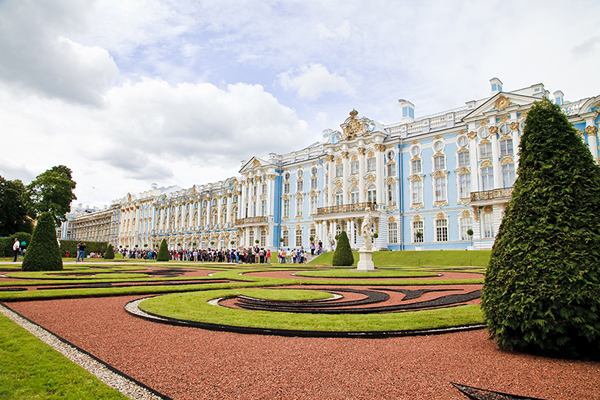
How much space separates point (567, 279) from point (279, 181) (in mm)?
49771

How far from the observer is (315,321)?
Result: 264 inches

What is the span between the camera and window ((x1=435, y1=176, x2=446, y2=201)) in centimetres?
3784

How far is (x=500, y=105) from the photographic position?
3366 cm

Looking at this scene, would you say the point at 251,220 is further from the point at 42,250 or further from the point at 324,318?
the point at 324,318

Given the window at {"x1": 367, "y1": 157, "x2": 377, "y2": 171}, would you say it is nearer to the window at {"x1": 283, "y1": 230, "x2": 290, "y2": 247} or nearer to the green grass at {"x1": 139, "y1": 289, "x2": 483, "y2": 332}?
the window at {"x1": 283, "y1": 230, "x2": 290, "y2": 247}

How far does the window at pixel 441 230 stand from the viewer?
3706 cm

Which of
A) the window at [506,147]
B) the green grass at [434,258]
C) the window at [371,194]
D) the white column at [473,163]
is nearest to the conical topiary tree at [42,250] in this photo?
the green grass at [434,258]

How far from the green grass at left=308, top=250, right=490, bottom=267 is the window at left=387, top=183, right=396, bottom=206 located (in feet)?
27.8

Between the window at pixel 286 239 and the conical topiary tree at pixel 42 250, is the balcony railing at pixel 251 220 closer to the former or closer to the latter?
the window at pixel 286 239

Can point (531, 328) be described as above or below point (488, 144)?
below

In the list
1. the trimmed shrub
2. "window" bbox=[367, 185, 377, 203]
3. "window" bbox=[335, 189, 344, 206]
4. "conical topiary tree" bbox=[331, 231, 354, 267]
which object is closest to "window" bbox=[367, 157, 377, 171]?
"window" bbox=[367, 185, 377, 203]

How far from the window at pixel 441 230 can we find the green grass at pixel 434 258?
6308 mm

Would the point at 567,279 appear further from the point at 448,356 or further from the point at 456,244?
the point at 456,244

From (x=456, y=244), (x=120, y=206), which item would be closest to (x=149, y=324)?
(x=456, y=244)
